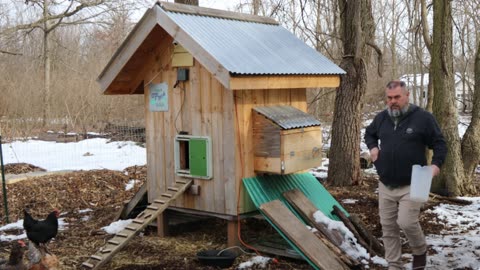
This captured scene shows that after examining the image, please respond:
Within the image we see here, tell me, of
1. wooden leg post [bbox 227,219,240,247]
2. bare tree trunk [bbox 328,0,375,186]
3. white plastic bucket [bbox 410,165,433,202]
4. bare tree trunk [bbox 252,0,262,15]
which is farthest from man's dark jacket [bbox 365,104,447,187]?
bare tree trunk [bbox 252,0,262,15]

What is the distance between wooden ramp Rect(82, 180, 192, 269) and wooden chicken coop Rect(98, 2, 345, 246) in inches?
8.8

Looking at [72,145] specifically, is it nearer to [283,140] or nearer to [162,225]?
[162,225]

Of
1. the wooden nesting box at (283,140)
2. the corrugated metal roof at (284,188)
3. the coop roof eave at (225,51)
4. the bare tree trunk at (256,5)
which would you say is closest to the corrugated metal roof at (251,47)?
the coop roof eave at (225,51)

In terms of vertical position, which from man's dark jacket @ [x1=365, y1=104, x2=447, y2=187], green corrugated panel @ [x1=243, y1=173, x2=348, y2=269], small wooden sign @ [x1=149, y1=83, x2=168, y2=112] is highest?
small wooden sign @ [x1=149, y1=83, x2=168, y2=112]

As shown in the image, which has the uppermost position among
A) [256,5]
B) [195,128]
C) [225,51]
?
[256,5]

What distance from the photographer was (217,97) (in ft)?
20.7

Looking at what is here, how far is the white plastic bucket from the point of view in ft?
15.2

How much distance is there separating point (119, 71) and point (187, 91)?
0.97m

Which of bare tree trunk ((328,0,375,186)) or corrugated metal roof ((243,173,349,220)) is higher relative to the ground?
bare tree trunk ((328,0,375,186))

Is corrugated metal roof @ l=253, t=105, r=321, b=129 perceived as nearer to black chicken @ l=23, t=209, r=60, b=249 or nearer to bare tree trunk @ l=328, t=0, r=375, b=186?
black chicken @ l=23, t=209, r=60, b=249

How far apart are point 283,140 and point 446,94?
15.2ft

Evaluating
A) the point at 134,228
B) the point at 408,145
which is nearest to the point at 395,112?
the point at 408,145

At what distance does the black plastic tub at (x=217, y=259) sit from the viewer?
567cm

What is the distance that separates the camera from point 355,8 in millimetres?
9641
